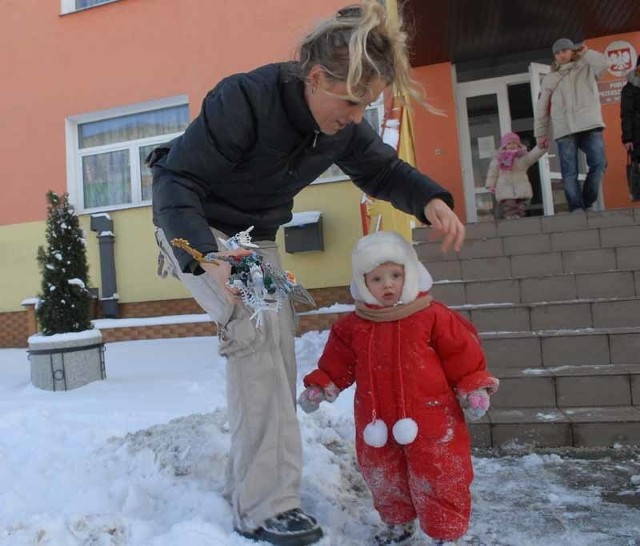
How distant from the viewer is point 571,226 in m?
5.14

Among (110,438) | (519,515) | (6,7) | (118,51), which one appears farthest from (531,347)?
(6,7)

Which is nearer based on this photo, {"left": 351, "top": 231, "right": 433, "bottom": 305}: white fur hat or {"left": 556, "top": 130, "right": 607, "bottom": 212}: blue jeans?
{"left": 351, "top": 231, "right": 433, "bottom": 305}: white fur hat

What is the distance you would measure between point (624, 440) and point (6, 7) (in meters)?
9.47

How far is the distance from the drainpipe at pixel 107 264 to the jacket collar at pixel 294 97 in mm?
6283

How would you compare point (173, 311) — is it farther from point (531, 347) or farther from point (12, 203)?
point (531, 347)

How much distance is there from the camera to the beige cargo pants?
1.84m

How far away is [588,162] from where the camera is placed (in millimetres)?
5812

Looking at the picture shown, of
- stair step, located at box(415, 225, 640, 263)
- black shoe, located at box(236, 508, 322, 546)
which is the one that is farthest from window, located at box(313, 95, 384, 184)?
black shoe, located at box(236, 508, 322, 546)

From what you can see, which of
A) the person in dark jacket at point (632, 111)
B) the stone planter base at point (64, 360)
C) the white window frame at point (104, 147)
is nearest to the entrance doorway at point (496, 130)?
the person in dark jacket at point (632, 111)

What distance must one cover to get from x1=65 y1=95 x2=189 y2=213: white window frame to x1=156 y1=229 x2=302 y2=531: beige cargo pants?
6.47 meters

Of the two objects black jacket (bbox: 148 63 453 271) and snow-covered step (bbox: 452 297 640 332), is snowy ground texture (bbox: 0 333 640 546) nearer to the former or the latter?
black jacket (bbox: 148 63 453 271)

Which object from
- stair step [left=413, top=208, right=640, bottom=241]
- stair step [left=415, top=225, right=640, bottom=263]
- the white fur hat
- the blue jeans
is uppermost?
the blue jeans

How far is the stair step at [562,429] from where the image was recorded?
287 centimetres

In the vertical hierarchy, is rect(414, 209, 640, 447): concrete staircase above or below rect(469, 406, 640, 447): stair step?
above
